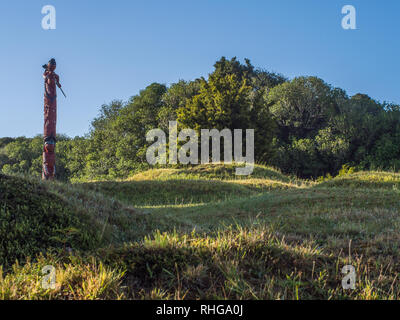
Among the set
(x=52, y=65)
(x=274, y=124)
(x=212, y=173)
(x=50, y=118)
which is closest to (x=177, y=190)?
(x=212, y=173)

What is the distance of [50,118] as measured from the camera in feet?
44.3

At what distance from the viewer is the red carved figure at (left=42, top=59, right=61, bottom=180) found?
43.0 ft

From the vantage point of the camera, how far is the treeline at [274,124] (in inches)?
1075

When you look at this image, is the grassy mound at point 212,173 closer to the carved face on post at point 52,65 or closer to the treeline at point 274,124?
the treeline at point 274,124

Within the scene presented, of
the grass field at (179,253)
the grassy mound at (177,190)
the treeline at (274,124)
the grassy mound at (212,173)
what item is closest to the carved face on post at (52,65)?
the grassy mound at (177,190)

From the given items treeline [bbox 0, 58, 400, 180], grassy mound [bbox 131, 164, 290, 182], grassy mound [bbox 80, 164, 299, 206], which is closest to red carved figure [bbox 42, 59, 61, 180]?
grassy mound [bbox 80, 164, 299, 206]

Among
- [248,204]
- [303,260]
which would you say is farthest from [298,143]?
[303,260]

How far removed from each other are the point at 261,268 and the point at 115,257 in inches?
63.3

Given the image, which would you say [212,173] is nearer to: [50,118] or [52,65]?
[50,118]

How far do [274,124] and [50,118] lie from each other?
20384 millimetres
